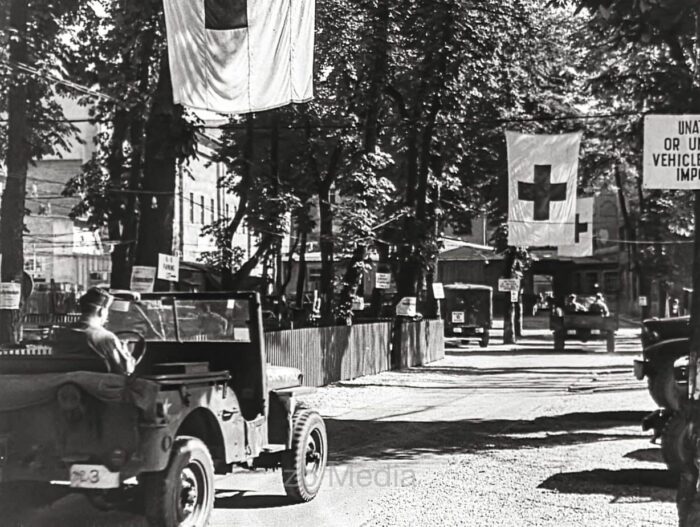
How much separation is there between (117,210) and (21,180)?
7.63 meters

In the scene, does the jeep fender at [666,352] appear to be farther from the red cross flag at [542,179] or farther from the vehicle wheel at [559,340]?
the vehicle wheel at [559,340]

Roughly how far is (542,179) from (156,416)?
1422 centimetres

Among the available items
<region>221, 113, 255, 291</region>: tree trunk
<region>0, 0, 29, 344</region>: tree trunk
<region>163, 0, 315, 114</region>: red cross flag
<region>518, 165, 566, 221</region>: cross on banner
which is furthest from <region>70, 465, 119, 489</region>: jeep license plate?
<region>221, 113, 255, 291</region>: tree trunk

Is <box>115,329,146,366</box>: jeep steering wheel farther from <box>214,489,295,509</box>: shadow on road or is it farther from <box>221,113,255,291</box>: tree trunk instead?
<box>221,113,255,291</box>: tree trunk

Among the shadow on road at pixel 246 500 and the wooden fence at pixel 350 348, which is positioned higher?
the wooden fence at pixel 350 348

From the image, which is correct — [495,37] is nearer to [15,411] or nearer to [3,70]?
[3,70]

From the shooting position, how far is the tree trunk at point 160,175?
678 inches

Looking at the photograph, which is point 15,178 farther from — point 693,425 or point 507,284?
point 507,284

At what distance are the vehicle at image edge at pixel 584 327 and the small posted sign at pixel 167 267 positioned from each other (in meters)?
22.9

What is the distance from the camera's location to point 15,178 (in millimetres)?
20656

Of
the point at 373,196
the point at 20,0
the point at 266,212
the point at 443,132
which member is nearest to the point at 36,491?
the point at 20,0

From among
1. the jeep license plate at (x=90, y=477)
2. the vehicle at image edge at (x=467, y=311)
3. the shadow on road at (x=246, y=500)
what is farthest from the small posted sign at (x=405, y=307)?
the jeep license plate at (x=90, y=477)

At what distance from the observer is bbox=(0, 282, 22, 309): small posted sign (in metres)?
19.0

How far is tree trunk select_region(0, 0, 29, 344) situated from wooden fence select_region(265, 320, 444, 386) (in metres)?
5.52
